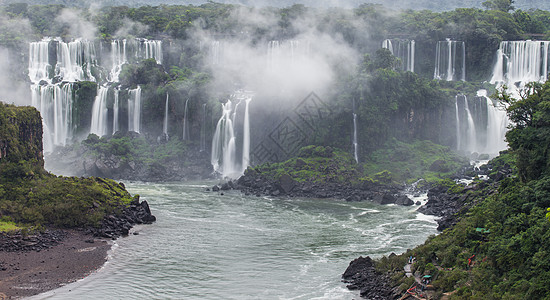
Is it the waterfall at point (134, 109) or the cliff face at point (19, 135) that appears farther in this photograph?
the waterfall at point (134, 109)

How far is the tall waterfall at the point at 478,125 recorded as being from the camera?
83.8 metres

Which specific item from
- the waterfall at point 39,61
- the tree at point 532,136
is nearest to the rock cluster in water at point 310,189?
the tree at point 532,136

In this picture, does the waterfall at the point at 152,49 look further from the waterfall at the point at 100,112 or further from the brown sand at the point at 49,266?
the brown sand at the point at 49,266

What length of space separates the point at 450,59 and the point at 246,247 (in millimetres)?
64339

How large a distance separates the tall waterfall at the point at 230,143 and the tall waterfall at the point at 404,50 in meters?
28.7

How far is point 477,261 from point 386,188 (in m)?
36.0

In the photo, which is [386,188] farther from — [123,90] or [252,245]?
[123,90]

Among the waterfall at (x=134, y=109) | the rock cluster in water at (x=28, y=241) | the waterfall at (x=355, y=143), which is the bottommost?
the rock cluster in water at (x=28, y=241)

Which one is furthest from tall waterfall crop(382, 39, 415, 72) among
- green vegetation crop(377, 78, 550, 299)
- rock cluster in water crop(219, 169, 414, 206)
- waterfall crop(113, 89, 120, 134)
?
green vegetation crop(377, 78, 550, 299)

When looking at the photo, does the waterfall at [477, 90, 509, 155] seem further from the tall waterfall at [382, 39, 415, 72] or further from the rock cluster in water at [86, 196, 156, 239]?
the rock cluster in water at [86, 196, 156, 239]

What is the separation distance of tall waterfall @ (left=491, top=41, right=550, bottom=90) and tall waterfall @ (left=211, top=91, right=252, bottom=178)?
127ft

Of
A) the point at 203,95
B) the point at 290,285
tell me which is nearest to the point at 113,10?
the point at 203,95

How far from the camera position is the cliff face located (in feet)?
167

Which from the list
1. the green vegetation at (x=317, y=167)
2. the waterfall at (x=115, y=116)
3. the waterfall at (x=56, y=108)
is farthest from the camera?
the waterfall at (x=115, y=116)
